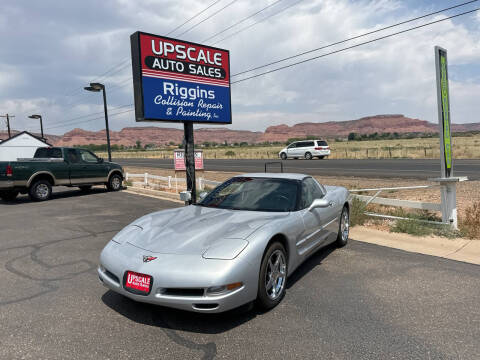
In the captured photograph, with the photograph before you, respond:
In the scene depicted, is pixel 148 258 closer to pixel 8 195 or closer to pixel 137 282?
pixel 137 282

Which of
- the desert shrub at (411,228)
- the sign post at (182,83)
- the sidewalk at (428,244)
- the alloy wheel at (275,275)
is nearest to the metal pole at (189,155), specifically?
the sign post at (182,83)

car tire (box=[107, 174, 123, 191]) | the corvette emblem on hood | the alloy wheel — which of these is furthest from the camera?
car tire (box=[107, 174, 123, 191])

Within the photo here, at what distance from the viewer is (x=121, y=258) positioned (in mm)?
3496

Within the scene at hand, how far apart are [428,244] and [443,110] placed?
2.57m

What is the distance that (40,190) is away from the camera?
1245 centimetres

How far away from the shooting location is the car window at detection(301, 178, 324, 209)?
479 centimetres

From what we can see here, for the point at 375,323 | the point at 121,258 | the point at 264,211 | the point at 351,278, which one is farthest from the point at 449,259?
the point at 121,258

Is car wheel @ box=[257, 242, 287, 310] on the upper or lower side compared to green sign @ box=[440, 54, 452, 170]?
lower

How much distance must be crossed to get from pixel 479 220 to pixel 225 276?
5.72 metres

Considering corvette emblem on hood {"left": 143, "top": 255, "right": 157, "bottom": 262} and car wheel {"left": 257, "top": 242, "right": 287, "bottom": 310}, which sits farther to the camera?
car wheel {"left": 257, "top": 242, "right": 287, "bottom": 310}

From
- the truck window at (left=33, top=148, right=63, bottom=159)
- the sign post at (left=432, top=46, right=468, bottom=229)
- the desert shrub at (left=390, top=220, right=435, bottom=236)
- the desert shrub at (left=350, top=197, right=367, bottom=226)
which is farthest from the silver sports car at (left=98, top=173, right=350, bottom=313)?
the truck window at (left=33, top=148, right=63, bottom=159)

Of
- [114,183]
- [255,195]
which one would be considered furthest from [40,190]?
[255,195]

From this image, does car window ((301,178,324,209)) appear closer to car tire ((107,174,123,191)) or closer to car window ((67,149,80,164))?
car window ((67,149,80,164))

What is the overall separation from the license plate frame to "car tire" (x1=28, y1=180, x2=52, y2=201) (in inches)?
425
